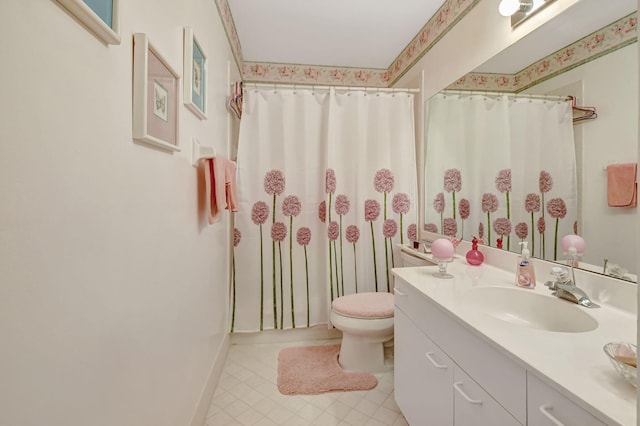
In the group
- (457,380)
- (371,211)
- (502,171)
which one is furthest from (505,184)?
(457,380)

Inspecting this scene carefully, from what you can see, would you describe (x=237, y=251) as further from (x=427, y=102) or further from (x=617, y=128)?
(x=617, y=128)

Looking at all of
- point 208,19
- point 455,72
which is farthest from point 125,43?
point 455,72

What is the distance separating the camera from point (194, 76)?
1.27 meters

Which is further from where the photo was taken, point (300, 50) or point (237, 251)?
point (300, 50)

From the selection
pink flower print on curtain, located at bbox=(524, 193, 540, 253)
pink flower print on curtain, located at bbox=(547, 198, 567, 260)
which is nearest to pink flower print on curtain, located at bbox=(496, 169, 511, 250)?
pink flower print on curtain, located at bbox=(524, 193, 540, 253)

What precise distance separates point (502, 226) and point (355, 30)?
1.76m

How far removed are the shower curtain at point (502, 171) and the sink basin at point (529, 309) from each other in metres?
0.29

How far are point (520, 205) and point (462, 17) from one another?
1237 mm

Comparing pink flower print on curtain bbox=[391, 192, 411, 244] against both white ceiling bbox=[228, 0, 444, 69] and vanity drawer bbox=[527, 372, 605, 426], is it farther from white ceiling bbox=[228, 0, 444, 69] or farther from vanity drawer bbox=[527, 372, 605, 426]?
vanity drawer bbox=[527, 372, 605, 426]

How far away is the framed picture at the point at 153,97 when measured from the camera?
77 cm

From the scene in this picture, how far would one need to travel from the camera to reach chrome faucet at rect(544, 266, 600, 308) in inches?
39.2

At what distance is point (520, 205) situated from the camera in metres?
1.45

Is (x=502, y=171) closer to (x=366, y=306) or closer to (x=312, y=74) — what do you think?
(x=366, y=306)

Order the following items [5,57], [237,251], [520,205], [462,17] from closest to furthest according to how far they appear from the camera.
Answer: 1. [5,57]
2. [520,205]
3. [462,17]
4. [237,251]
